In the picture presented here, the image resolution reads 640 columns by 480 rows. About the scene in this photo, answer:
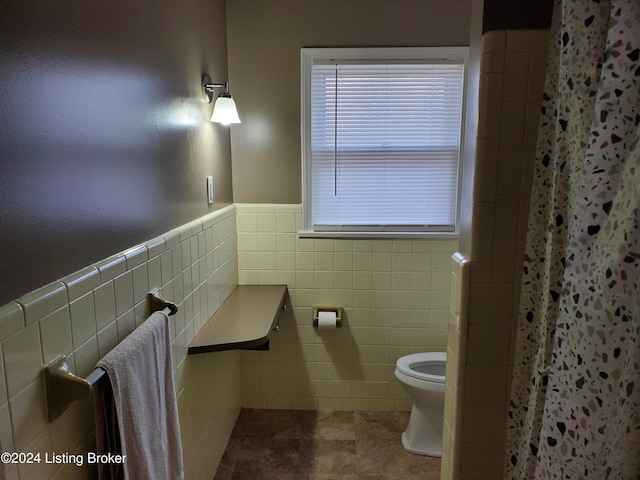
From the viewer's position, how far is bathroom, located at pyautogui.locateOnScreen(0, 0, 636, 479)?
31.2 inches

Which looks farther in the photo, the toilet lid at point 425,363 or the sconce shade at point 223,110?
the toilet lid at point 425,363

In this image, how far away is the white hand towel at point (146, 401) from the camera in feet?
3.06

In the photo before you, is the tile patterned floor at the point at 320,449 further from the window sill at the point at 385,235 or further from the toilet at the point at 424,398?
the window sill at the point at 385,235

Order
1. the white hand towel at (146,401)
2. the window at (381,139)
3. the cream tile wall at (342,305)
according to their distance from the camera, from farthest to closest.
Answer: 1. the cream tile wall at (342,305)
2. the window at (381,139)
3. the white hand towel at (146,401)

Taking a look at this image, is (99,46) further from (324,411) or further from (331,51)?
(324,411)

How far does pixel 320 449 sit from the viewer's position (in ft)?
7.37

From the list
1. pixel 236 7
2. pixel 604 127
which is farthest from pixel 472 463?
pixel 236 7

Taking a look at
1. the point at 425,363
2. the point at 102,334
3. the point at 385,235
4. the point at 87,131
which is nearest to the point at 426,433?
the point at 425,363

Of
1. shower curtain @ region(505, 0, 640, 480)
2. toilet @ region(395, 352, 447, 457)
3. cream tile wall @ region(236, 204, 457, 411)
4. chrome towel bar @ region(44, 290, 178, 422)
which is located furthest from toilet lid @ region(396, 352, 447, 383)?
chrome towel bar @ region(44, 290, 178, 422)

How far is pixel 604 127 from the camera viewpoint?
674mm

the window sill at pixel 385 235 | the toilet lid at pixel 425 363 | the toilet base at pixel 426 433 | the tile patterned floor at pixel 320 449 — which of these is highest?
the window sill at pixel 385 235

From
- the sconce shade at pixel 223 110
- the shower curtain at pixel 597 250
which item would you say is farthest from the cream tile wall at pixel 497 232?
the sconce shade at pixel 223 110

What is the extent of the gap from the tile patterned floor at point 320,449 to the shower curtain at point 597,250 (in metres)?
1.51

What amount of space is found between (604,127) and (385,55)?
185 centimetres
